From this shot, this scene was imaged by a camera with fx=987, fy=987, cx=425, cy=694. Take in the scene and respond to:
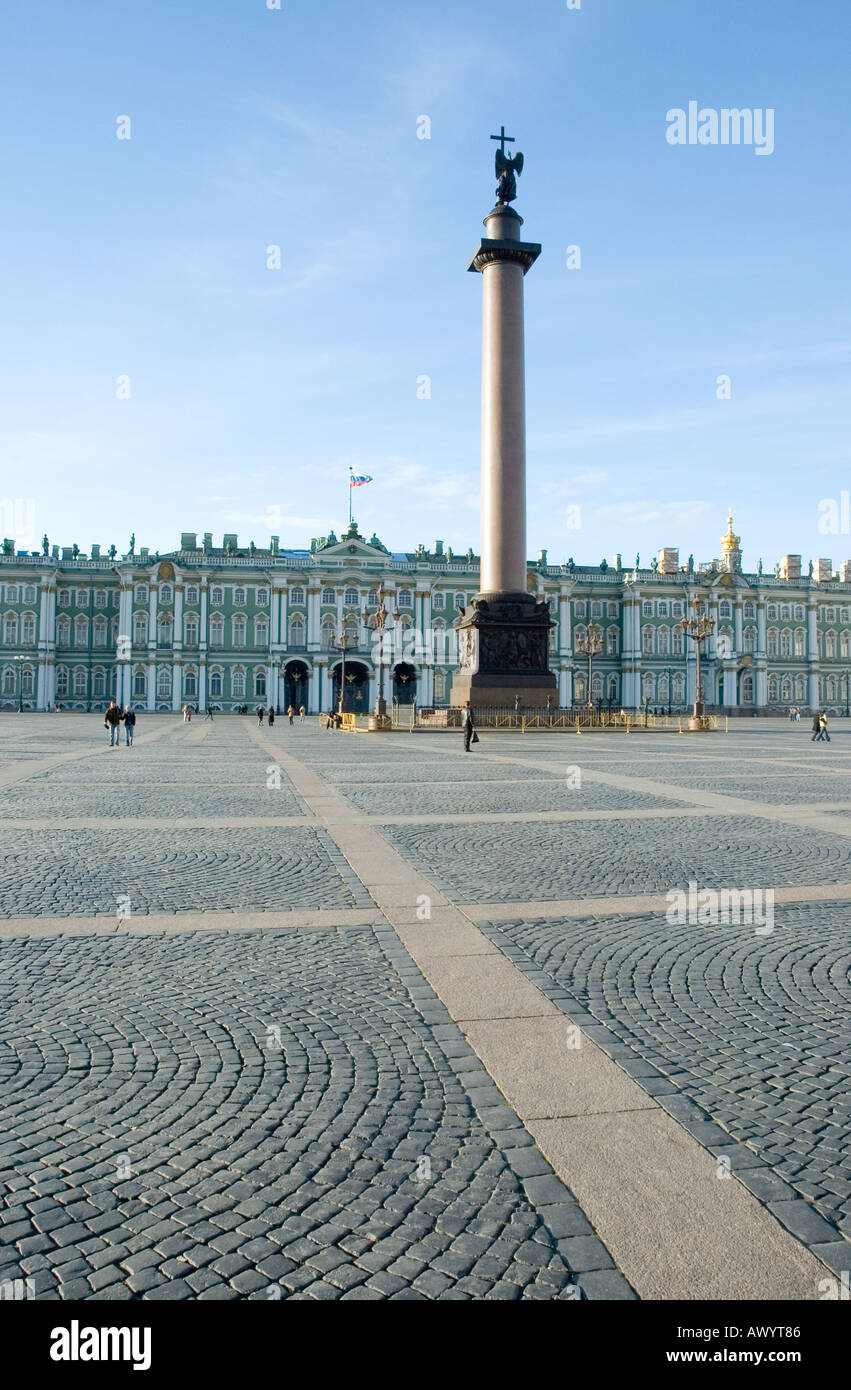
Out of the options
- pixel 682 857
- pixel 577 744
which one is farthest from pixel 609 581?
pixel 682 857

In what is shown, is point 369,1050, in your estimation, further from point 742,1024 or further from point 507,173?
point 507,173

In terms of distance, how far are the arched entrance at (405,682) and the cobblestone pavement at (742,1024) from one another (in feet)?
254

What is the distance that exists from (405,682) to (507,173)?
50.5 m

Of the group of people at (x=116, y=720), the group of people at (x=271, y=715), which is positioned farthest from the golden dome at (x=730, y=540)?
the group of people at (x=116, y=720)

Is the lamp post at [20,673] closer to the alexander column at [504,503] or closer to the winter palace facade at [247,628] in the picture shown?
the winter palace facade at [247,628]

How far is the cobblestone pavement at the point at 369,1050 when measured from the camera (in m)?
3.00

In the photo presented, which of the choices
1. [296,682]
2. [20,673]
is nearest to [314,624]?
[296,682]

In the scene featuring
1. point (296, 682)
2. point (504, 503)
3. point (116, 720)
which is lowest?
point (116, 720)

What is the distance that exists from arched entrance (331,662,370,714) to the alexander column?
46.3 m

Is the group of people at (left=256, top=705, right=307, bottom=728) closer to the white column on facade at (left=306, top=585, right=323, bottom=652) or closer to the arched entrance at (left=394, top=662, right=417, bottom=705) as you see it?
the white column on facade at (left=306, top=585, right=323, bottom=652)

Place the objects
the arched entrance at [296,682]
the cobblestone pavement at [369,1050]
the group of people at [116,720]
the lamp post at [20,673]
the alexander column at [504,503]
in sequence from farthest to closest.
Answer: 1. the arched entrance at [296,682]
2. the lamp post at [20,673]
3. the alexander column at [504,503]
4. the group of people at [116,720]
5. the cobblestone pavement at [369,1050]

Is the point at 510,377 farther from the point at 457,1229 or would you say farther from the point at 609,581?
the point at 609,581

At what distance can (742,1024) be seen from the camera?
4969 millimetres

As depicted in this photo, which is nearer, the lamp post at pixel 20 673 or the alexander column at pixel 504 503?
the alexander column at pixel 504 503
